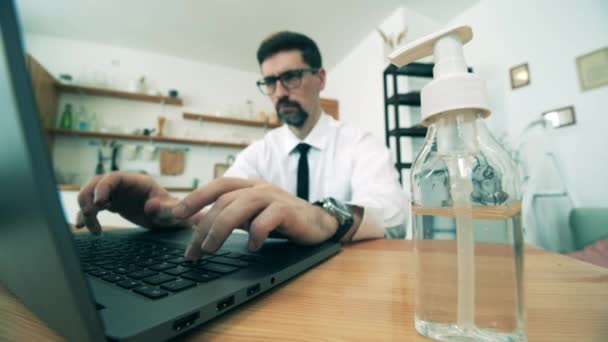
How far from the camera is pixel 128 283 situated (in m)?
0.21

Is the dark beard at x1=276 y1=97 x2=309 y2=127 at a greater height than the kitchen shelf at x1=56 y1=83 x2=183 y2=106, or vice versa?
the kitchen shelf at x1=56 y1=83 x2=183 y2=106

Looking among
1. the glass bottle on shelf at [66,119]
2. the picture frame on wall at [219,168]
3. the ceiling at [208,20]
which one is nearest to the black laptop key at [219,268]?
the ceiling at [208,20]

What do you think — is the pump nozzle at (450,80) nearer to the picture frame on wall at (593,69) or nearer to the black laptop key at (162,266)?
the black laptop key at (162,266)

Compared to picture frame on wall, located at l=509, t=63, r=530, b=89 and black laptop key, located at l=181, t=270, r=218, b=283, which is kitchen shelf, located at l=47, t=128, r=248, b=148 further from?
black laptop key, located at l=181, t=270, r=218, b=283

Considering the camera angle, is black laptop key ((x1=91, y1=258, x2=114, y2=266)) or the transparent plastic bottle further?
black laptop key ((x1=91, y1=258, x2=114, y2=266))

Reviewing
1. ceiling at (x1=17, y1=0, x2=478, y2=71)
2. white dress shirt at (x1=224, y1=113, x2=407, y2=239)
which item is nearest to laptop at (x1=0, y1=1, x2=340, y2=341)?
white dress shirt at (x1=224, y1=113, x2=407, y2=239)

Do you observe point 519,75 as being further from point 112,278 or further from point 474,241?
point 112,278

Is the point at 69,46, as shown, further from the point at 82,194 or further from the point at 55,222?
the point at 55,222

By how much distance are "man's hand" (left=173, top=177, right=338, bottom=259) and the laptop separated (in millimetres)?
26

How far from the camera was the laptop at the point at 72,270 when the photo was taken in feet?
0.32

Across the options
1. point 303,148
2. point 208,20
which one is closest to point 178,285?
point 303,148

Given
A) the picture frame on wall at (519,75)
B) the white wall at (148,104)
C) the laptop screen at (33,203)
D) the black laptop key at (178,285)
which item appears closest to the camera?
the laptop screen at (33,203)

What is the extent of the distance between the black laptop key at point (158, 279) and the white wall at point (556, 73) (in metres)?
2.06

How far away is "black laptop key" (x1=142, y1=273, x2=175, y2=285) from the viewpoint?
0.70 feet
